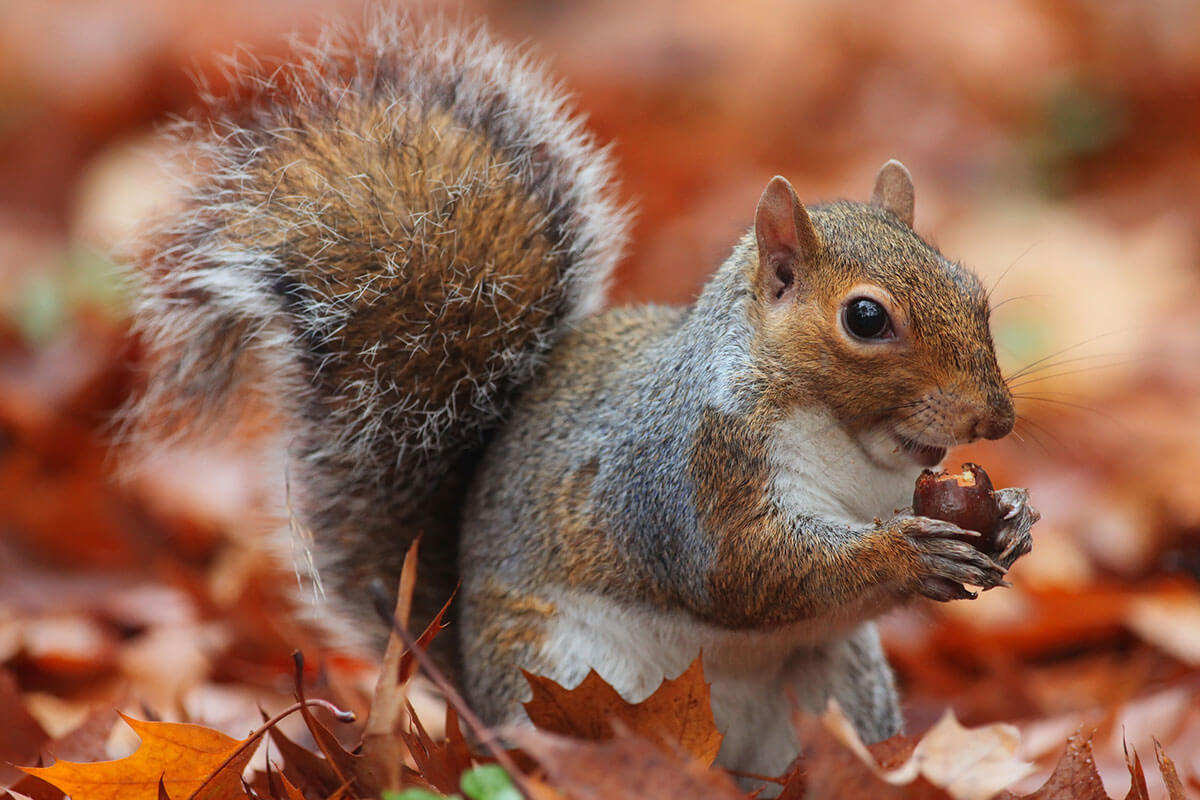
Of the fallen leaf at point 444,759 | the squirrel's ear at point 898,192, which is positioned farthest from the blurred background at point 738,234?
the fallen leaf at point 444,759

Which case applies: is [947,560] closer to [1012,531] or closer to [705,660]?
[1012,531]

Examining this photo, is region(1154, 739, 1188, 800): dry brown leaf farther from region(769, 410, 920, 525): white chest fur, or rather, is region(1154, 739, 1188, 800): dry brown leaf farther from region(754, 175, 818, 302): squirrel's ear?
region(754, 175, 818, 302): squirrel's ear

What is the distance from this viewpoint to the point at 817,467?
1.98 metres

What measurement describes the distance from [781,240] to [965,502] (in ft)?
1.62

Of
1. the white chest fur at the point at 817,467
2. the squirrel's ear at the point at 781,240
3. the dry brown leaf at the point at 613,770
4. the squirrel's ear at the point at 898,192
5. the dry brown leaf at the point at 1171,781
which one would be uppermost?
the squirrel's ear at the point at 898,192

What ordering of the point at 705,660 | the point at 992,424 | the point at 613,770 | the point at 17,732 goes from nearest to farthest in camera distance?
1. the point at 613,770
2. the point at 992,424
3. the point at 705,660
4. the point at 17,732

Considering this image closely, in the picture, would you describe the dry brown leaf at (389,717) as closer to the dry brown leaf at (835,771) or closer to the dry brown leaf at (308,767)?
the dry brown leaf at (308,767)

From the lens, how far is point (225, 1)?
7.33 meters

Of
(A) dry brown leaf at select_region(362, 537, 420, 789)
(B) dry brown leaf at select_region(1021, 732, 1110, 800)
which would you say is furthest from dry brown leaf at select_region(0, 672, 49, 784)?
(B) dry brown leaf at select_region(1021, 732, 1110, 800)

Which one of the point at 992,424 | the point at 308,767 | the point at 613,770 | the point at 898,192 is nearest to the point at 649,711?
the point at 613,770

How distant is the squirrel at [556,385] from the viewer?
1.94 meters

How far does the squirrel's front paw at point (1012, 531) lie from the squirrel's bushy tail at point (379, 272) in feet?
2.96

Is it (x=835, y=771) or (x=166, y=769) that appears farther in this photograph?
(x=166, y=769)

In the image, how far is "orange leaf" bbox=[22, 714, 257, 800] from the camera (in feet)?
5.67
